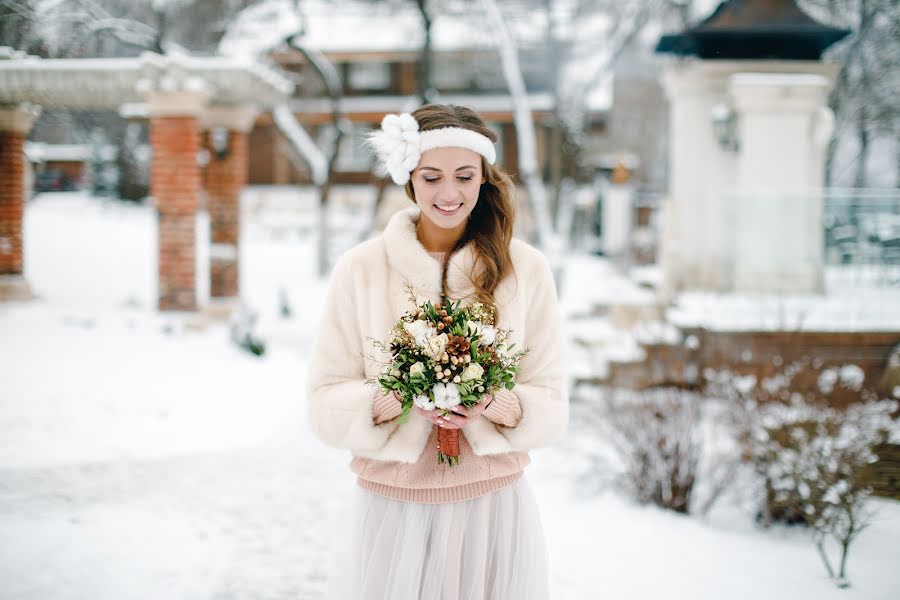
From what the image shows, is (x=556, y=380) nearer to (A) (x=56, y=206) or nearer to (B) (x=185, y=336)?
(B) (x=185, y=336)

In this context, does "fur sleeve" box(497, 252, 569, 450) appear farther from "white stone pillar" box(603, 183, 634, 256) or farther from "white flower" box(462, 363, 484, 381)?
"white stone pillar" box(603, 183, 634, 256)

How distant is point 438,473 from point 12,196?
29.9 feet

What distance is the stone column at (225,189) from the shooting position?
10492mm

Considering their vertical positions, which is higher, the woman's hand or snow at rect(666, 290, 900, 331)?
the woman's hand

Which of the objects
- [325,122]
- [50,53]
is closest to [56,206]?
[50,53]

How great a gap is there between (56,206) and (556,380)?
20.5 meters

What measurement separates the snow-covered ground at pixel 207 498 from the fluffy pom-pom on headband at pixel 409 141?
2762mm

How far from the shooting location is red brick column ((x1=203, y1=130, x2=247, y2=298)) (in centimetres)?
1049

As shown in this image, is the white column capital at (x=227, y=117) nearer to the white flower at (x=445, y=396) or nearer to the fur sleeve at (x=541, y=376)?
the fur sleeve at (x=541, y=376)

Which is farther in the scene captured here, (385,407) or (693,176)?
(693,176)

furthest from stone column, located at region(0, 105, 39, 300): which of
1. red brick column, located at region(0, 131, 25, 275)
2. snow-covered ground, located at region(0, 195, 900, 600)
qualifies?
snow-covered ground, located at region(0, 195, 900, 600)

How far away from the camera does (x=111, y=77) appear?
8.92 m

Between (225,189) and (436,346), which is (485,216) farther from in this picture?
(225,189)

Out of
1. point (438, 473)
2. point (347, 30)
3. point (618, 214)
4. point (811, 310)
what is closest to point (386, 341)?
point (438, 473)
